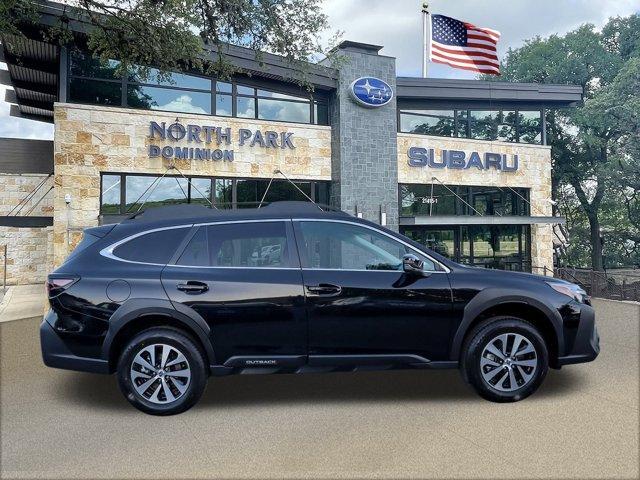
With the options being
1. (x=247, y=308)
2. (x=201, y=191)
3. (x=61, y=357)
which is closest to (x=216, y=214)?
(x=247, y=308)

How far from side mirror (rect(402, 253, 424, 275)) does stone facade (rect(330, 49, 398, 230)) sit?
11009 mm

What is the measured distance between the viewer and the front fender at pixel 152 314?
460 centimetres

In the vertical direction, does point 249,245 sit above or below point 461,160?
below

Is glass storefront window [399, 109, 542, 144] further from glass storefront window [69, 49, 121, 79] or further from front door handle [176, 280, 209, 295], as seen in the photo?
front door handle [176, 280, 209, 295]

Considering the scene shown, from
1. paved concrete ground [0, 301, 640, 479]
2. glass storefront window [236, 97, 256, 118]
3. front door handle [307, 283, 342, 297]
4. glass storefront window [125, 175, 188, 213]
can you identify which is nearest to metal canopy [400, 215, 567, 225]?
glass storefront window [236, 97, 256, 118]

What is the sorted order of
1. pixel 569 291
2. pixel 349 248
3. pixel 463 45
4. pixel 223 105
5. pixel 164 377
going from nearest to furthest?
pixel 164 377 < pixel 349 248 < pixel 569 291 < pixel 223 105 < pixel 463 45

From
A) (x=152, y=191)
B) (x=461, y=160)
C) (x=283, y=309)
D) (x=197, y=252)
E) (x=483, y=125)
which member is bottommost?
(x=283, y=309)

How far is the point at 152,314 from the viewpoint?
465 cm

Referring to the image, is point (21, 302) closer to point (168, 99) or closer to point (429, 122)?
point (168, 99)

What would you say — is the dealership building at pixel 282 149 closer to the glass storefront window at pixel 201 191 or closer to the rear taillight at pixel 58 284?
the glass storefront window at pixel 201 191

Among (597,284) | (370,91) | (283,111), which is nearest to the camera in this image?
(283,111)

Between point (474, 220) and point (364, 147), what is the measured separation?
4487mm

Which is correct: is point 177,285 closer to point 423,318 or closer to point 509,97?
point 423,318

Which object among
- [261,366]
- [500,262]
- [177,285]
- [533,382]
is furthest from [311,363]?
[500,262]
